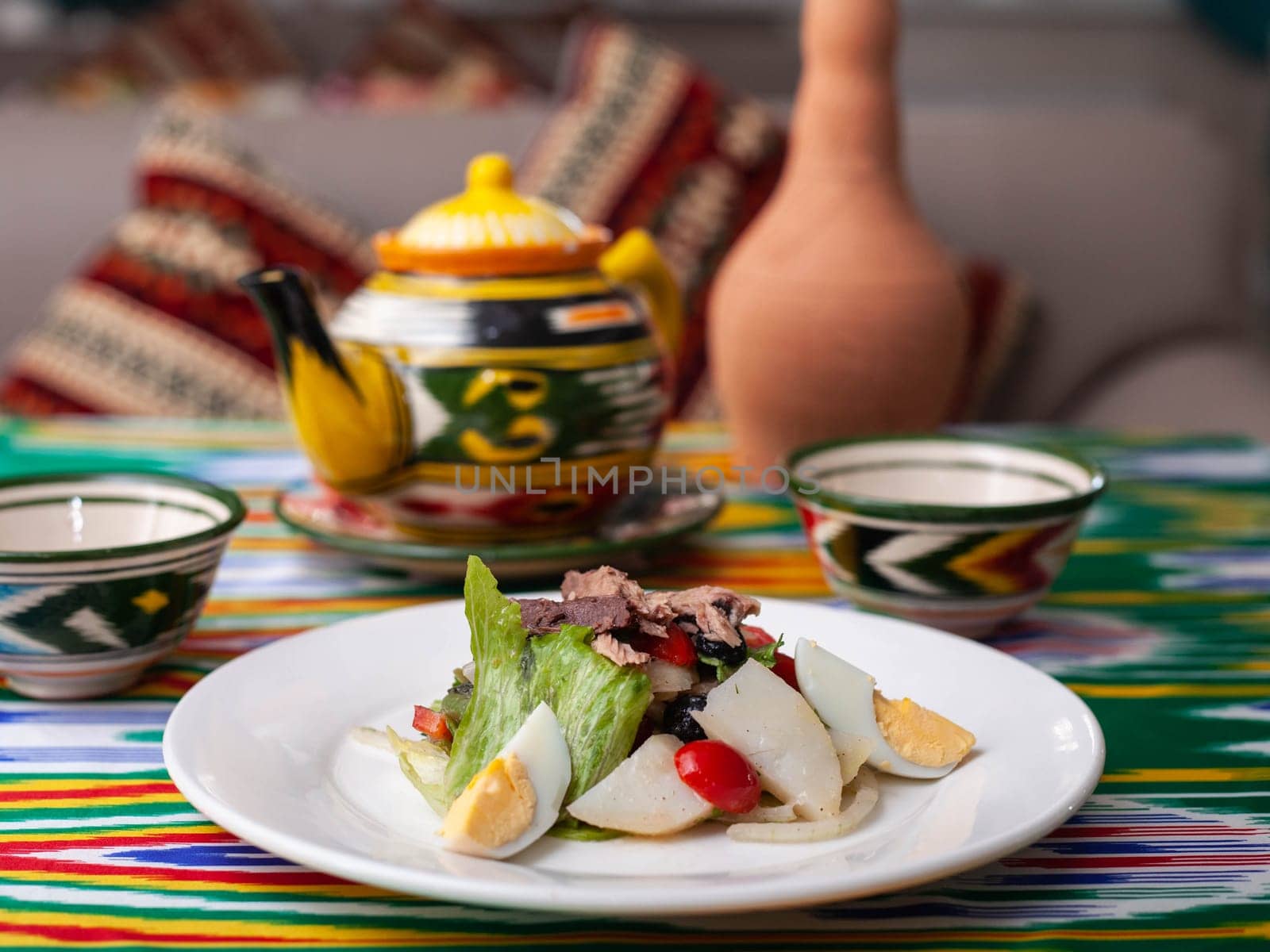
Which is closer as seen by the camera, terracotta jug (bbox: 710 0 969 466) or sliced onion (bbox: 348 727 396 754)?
sliced onion (bbox: 348 727 396 754)

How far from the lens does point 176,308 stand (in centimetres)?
205

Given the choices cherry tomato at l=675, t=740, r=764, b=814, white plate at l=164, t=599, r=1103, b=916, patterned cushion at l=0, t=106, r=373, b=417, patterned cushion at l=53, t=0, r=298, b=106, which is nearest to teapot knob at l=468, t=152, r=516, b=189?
white plate at l=164, t=599, r=1103, b=916

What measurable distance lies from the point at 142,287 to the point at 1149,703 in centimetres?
171

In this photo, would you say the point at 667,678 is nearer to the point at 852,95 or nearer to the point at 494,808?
the point at 494,808

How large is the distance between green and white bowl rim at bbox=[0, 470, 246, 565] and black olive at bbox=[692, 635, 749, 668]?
0.31 meters

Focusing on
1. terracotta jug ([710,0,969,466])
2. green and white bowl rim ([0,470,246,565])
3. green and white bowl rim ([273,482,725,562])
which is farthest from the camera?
terracotta jug ([710,0,969,466])

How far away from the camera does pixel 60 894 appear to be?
577 mm

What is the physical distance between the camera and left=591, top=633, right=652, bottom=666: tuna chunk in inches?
24.4

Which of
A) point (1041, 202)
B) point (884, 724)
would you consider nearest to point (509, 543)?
point (884, 724)

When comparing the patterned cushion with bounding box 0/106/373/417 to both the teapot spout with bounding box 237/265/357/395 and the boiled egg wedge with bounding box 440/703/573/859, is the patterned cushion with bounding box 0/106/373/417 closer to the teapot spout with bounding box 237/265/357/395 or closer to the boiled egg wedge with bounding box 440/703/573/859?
the teapot spout with bounding box 237/265/357/395

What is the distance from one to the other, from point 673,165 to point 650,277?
101cm

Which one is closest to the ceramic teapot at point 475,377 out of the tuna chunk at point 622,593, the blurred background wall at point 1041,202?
the tuna chunk at point 622,593

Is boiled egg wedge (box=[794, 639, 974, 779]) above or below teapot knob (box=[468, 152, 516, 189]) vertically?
below

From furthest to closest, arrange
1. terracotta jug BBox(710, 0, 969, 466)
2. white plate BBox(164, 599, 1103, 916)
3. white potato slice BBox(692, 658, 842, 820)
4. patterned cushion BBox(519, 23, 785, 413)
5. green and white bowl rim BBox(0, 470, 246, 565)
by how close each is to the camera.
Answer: patterned cushion BBox(519, 23, 785, 413)
terracotta jug BBox(710, 0, 969, 466)
green and white bowl rim BBox(0, 470, 246, 565)
white potato slice BBox(692, 658, 842, 820)
white plate BBox(164, 599, 1103, 916)
